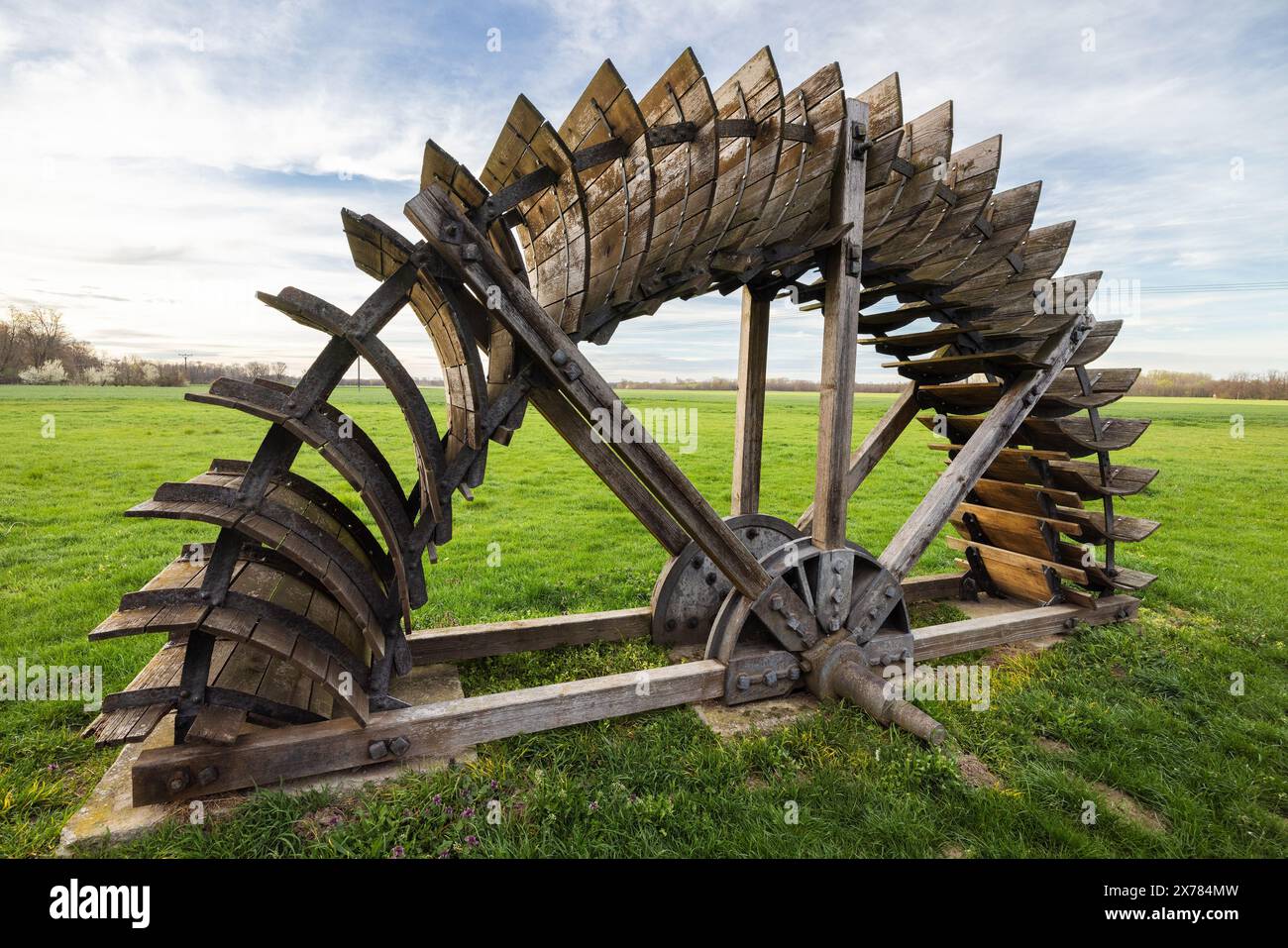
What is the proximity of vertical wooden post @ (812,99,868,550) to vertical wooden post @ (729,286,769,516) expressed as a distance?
2.58ft

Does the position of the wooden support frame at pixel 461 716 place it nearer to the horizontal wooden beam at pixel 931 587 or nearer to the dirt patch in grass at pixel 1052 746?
the dirt patch in grass at pixel 1052 746

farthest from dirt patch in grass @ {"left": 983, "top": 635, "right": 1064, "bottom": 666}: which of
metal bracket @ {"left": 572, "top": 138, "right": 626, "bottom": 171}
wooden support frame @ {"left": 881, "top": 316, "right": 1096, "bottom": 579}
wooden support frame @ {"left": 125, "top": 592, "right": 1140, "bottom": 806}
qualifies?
metal bracket @ {"left": 572, "top": 138, "right": 626, "bottom": 171}

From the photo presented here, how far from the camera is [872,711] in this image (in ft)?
12.9

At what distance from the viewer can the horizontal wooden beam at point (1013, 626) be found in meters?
5.03

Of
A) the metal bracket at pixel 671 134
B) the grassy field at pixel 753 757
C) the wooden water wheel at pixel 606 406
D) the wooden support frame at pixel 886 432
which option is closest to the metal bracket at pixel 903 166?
the wooden water wheel at pixel 606 406

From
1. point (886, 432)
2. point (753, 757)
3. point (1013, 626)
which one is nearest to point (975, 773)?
point (753, 757)

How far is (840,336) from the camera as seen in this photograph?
13.8 ft

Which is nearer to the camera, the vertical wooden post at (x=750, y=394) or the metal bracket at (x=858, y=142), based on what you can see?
the metal bracket at (x=858, y=142)

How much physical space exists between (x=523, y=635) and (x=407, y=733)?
1.42 m

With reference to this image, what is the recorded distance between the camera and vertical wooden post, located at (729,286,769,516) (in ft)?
16.8

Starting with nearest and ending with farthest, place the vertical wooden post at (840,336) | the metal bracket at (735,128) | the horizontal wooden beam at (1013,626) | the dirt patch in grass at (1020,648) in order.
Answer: the metal bracket at (735,128) < the vertical wooden post at (840,336) < the horizontal wooden beam at (1013,626) < the dirt patch in grass at (1020,648)

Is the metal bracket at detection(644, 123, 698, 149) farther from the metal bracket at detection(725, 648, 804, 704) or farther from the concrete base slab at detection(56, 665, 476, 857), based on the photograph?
the concrete base slab at detection(56, 665, 476, 857)

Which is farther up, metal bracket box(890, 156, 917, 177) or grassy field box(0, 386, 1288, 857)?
metal bracket box(890, 156, 917, 177)

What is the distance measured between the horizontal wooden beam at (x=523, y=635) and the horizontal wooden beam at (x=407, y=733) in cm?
97
